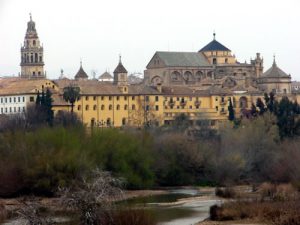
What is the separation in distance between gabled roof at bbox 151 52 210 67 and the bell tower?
10.1m

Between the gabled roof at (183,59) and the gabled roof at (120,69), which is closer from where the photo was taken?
the gabled roof at (120,69)

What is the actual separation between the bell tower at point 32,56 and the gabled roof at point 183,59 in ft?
33.2

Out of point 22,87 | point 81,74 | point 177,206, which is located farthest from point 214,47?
point 177,206

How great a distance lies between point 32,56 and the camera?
97.0 meters

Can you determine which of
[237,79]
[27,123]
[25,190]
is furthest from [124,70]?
[25,190]

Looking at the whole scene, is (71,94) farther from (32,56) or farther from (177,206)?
(177,206)

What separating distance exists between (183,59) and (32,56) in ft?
43.2

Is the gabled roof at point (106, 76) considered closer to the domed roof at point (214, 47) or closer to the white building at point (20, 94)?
the domed roof at point (214, 47)

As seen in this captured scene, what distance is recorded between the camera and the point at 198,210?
44438mm

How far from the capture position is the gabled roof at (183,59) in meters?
97.8

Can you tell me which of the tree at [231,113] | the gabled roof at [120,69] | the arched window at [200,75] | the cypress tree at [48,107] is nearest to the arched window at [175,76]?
the arched window at [200,75]

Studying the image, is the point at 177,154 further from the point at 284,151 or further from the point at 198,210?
the point at 198,210

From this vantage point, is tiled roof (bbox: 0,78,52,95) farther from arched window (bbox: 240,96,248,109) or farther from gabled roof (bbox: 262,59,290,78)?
gabled roof (bbox: 262,59,290,78)

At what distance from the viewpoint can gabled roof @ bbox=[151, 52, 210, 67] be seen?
97812mm
